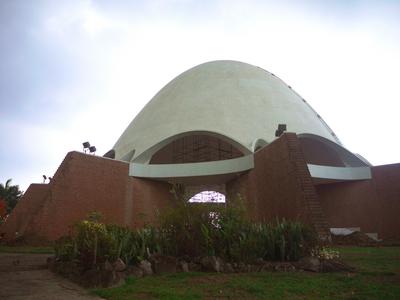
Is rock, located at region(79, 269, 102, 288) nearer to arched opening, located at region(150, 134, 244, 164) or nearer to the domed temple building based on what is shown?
the domed temple building

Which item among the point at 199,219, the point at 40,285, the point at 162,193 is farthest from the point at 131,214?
the point at 40,285

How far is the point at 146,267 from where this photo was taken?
6250 mm

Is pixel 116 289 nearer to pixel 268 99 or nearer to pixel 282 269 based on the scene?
pixel 282 269

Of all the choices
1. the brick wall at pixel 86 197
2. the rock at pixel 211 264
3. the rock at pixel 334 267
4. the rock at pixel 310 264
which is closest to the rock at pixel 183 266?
the rock at pixel 211 264

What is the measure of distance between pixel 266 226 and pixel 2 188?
35.7m

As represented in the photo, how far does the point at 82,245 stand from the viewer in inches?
256

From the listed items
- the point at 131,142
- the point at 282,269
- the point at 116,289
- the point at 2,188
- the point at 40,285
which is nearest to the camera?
the point at 116,289

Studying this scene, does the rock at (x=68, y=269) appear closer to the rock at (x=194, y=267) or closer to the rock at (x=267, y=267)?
the rock at (x=194, y=267)

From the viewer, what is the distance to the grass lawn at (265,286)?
175 inches

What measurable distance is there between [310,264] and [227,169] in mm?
13218

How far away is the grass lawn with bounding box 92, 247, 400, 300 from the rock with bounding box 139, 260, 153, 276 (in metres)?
0.33

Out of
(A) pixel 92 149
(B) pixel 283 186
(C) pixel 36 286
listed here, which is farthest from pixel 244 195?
(C) pixel 36 286

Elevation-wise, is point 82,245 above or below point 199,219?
below

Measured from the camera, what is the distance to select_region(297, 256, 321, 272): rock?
20.9 ft
